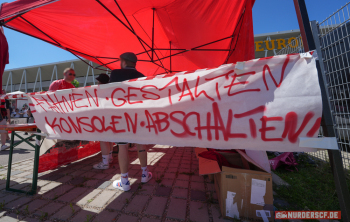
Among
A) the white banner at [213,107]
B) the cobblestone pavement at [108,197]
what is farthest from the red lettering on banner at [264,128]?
the cobblestone pavement at [108,197]

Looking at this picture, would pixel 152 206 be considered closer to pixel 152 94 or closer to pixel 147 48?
pixel 152 94

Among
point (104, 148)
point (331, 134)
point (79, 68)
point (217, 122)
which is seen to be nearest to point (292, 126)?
point (331, 134)

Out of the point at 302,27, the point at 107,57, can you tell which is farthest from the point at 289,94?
the point at 107,57

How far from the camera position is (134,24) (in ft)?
10.8

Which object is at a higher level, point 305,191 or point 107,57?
point 107,57

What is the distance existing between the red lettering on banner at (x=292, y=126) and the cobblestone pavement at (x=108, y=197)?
1041 mm

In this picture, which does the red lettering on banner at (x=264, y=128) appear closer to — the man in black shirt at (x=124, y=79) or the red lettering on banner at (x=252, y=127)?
the red lettering on banner at (x=252, y=127)

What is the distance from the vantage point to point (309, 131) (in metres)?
1.10

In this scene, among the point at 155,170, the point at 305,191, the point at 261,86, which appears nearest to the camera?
the point at 261,86

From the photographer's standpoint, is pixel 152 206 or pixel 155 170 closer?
pixel 152 206

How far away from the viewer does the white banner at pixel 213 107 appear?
3.70 feet

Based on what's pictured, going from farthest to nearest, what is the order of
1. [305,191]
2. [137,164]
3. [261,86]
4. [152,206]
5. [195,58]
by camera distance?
[195,58] → [137,164] → [305,191] → [152,206] → [261,86]

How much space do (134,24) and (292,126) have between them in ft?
11.5

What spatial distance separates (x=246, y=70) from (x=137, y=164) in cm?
268
